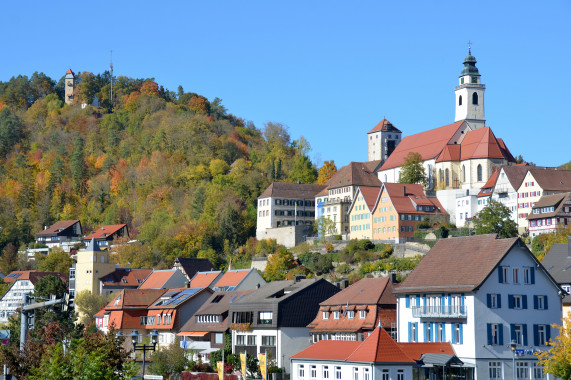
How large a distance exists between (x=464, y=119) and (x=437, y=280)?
2834 inches

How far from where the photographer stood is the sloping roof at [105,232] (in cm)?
13225

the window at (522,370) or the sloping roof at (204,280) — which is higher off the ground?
the sloping roof at (204,280)

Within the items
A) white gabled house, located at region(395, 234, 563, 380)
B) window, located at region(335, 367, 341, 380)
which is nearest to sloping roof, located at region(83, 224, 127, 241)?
white gabled house, located at region(395, 234, 563, 380)

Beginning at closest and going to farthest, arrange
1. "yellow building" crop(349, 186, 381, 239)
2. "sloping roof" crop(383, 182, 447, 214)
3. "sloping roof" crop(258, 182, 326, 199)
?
"sloping roof" crop(383, 182, 447, 214), "yellow building" crop(349, 186, 381, 239), "sloping roof" crop(258, 182, 326, 199)

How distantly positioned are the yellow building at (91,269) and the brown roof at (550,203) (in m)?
45.7

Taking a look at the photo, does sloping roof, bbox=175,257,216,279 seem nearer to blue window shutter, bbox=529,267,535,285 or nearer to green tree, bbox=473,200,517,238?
green tree, bbox=473,200,517,238

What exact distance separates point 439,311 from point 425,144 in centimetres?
7129

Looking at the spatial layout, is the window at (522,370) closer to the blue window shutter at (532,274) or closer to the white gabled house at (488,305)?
the white gabled house at (488,305)

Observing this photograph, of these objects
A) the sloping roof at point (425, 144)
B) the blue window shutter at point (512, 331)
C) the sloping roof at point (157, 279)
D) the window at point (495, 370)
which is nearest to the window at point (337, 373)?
the window at point (495, 370)

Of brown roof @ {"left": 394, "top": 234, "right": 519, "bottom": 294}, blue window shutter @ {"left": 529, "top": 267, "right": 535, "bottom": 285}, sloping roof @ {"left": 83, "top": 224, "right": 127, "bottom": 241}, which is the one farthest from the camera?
sloping roof @ {"left": 83, "top": 224, "right": 127, "bottom": 241}

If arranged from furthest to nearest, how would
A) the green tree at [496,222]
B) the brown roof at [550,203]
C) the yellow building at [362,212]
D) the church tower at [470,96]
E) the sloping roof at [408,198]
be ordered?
1. the church tower at [470,96]
2. the yellow building at [362,212]
3. the sloping roof at [408,198]
4. the brown roof at [550,203]
5. the green tree at [496,222]

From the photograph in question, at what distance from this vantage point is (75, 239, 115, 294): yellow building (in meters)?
102

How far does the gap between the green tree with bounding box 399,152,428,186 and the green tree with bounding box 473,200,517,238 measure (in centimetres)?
2224

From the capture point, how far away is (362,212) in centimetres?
10462
